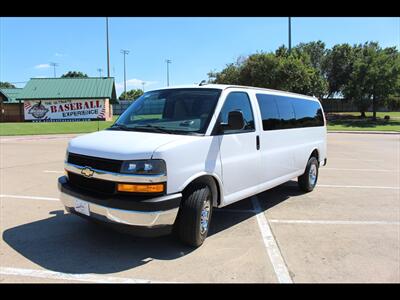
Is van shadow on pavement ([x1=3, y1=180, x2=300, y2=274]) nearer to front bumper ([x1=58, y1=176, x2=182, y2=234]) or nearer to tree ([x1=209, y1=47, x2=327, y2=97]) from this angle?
front bumper ([x1=58, y1=176, x2=182, y2=234])

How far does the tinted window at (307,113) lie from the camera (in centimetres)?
730

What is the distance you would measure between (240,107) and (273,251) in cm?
212

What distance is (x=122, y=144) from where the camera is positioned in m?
4.24

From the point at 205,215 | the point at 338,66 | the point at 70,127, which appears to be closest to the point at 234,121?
the point at 205,215

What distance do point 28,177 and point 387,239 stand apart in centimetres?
809

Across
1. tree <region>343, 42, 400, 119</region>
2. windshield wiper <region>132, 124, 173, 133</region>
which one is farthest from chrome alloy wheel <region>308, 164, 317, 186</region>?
tree <region>343, 42, 400, 119</region>

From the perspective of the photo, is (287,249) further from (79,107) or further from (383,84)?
(79,107)

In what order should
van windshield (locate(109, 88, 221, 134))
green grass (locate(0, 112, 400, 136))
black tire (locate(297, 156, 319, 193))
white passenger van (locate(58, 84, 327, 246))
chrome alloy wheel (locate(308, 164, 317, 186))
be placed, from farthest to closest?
green grass (locate(0, 112, 400, 136)) → chrome alloy wheel (locate(308, 164, 317, 186)) → black tire (locate(297, 156, 319, 193)) → van windshield (locate(109, 88, 221, 134)) → white passenger van (locate(58, 84, 327, 246))

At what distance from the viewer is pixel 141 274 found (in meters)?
3.92

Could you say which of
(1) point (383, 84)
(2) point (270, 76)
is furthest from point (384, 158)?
(1) point (383, 84)

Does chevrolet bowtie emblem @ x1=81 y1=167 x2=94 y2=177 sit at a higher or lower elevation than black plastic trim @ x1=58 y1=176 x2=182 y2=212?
higher

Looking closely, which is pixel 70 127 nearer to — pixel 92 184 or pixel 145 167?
pixel 92 184

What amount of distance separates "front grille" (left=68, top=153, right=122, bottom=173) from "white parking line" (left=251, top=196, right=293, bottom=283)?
2.11 meters

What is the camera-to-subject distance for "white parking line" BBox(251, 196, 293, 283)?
12.9 ft
